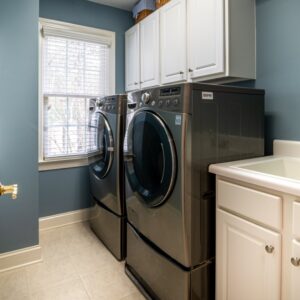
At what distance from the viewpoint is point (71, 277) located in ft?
6.17

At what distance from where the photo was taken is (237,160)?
1527 mm

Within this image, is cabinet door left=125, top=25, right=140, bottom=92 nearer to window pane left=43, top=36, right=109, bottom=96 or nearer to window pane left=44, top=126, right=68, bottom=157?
window pane left=43, top=36, right=109, bottom=96

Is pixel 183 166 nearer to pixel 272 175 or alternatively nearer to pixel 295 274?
pixel 272 175

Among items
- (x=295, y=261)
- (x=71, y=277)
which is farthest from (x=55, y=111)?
(x=295, y=261)

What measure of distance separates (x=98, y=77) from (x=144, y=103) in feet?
5.09

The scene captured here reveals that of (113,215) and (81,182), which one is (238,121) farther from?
(81,182)

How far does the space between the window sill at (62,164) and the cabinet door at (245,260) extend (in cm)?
192

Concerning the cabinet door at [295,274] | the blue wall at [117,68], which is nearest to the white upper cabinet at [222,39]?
the cabinet door at [295,274]

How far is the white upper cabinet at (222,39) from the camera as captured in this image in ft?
5.60

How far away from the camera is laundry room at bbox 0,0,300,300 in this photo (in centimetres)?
128

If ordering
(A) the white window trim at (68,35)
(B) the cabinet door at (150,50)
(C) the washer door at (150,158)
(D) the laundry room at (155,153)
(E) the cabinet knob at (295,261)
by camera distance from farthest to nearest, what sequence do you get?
(A) the white window trim at (68,35)
(B) the cabinet door at (150,50)
(C) the washer door at (150,158)
(D) the laundry room at (155,153)
(E) the cabinet knob at (295,261)

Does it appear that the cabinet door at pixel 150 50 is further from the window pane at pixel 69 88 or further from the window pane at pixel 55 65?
the window pane at pixel 55 65

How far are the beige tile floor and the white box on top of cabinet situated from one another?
5.26 ft

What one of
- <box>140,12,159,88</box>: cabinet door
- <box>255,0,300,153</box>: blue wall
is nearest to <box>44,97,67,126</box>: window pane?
<box>140,12,159,88</box>: cabinet door
